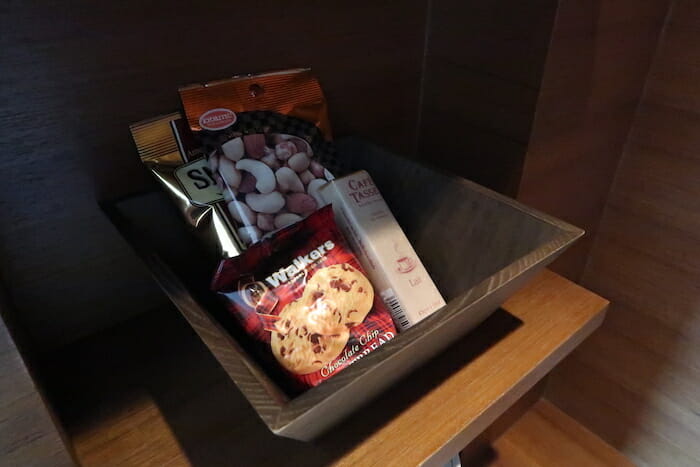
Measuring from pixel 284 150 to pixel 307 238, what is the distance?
0.44 ft

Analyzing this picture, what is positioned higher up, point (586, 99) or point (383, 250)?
point (586, 99)

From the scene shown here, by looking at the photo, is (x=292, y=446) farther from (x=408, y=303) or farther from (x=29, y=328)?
(x=29, y=328)

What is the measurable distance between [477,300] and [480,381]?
0.16 metres

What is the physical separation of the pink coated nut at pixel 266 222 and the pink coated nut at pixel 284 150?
7 cm

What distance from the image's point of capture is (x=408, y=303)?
22.8 inches

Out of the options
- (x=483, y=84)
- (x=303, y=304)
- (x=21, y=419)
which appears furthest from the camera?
(x=483, y=84)

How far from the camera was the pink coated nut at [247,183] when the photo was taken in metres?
0.59

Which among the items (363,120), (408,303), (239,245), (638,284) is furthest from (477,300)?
(638,284)

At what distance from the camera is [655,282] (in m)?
0.98

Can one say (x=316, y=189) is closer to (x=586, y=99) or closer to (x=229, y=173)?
(x=229, y=173)

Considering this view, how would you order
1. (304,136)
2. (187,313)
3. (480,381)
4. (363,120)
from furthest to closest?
(363,120) → (304,136) → (480,381) → (187,313)

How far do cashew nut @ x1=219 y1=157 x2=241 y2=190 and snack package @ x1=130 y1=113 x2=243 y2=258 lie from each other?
0.7 inches

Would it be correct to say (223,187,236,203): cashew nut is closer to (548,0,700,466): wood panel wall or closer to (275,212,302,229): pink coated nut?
(275,212,302,229): pink coated nut

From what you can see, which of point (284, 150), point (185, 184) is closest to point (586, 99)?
point (284, 150)
